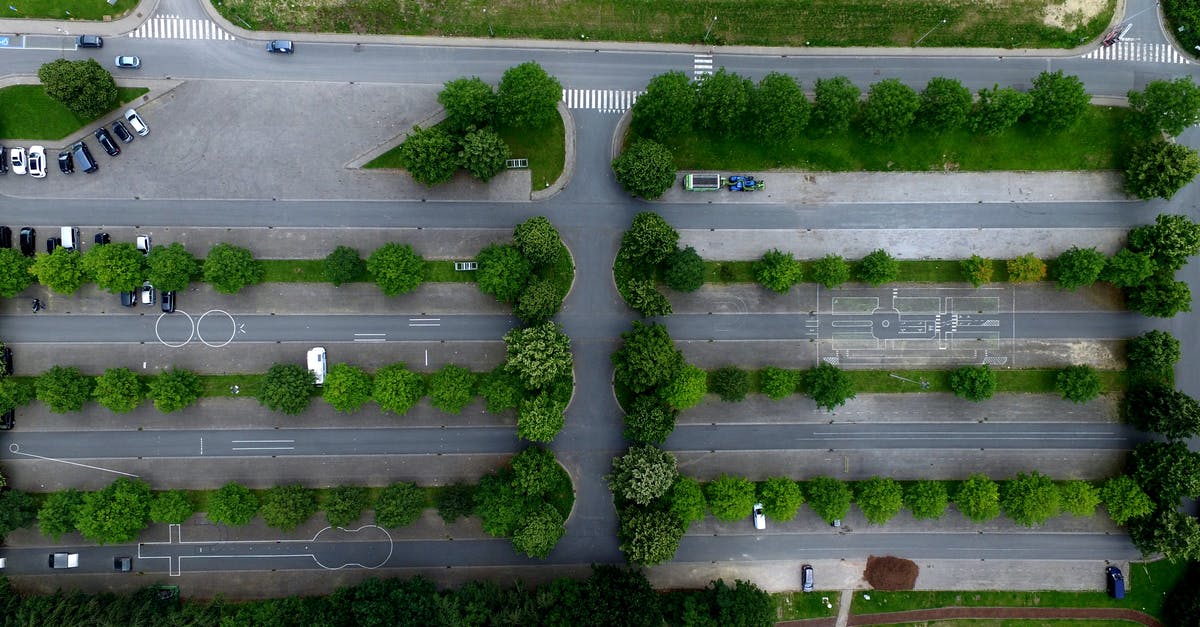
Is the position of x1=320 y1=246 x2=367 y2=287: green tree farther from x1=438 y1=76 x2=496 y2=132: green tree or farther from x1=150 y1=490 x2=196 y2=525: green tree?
x1=150 y1=490 x2=196 y2=525: green tree

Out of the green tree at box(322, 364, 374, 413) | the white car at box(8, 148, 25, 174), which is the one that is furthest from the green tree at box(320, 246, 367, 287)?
the white car at box(8, 148, 25, 174)

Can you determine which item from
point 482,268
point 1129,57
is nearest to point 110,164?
point 482,268

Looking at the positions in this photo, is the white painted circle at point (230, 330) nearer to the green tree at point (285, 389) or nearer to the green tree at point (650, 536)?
the green tree at point (285, 389)

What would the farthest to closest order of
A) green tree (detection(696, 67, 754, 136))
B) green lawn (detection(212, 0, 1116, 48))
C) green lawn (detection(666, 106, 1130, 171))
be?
green lawn (detection(666, 106, 1130, 171)) < green lawn (detection(212, 0, 1116, 48)) < green tree (detection(696, 67, 754, 136))

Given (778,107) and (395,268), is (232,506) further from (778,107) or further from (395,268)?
(778,107)

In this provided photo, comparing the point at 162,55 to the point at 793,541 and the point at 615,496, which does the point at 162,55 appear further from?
the point at 793,541

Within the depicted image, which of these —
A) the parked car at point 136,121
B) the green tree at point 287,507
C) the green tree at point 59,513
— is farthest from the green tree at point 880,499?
the parked car at point 136,121
